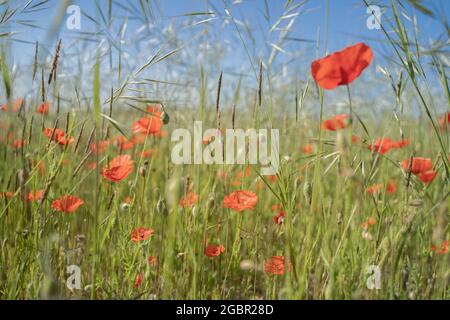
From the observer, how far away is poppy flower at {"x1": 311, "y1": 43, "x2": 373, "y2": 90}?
0.71 metres

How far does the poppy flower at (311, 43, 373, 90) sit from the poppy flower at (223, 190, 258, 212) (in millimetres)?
293

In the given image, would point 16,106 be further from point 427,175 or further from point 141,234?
point 427,175

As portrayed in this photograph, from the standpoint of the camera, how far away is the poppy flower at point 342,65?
2.34 feet

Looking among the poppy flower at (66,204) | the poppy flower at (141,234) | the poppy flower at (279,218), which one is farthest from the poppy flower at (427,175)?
the poppy flower at (66,204)

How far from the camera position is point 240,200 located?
2.93 ft

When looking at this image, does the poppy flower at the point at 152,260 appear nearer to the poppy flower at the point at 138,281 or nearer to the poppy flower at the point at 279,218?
the poppy flower at the point at 138,281

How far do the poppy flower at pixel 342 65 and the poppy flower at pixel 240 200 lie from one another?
11.5 inches

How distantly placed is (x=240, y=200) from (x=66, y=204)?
0.37m

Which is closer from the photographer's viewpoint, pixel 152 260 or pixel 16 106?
pixel 152 260

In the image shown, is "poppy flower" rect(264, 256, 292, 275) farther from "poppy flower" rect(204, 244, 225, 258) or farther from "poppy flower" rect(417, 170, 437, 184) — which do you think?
"poppy flower" rect(417, 170, 437, 184)

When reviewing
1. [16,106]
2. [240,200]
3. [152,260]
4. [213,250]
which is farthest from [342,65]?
[16,106]

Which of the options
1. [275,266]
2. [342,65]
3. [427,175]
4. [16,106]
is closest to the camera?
[342,65]
